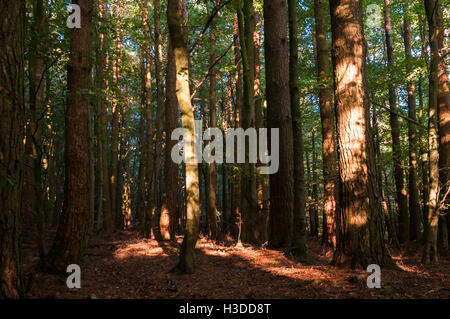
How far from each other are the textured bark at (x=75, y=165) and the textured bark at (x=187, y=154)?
1.94 meters

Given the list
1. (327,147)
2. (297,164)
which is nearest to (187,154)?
(297,164)

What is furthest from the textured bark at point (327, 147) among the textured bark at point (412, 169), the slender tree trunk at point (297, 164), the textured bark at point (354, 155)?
the textured bark at point (412, 169)

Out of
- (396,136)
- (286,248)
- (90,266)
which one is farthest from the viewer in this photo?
(396,136)

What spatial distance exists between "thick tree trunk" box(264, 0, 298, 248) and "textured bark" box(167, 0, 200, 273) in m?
3.82

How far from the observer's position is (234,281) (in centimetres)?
592

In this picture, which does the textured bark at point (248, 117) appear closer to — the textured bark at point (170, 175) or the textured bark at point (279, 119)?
the textured bark at point (279, 119)

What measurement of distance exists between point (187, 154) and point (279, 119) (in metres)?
4.28

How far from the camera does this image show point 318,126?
23469 millimetres

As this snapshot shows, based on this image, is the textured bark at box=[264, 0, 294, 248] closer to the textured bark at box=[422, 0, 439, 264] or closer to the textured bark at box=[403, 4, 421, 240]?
the textured bark at box=[422, 0, 439, 264]
